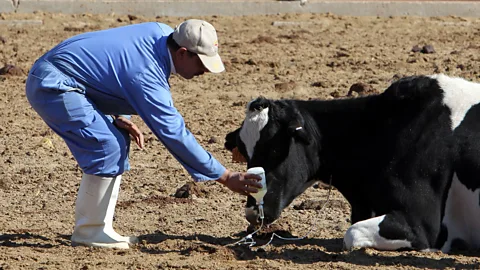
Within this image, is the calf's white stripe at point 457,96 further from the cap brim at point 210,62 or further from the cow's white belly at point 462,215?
→ the cap brim at point 210,62

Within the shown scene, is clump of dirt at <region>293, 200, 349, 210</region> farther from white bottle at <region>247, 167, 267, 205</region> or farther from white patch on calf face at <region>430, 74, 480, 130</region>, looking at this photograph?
white patch on calf face at <region>430, 74, 480, 130</region>

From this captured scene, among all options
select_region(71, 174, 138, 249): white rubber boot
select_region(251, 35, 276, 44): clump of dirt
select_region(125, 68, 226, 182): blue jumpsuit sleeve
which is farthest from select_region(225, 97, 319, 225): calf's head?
select_region(251, 35, 276, 44): clump of dirt

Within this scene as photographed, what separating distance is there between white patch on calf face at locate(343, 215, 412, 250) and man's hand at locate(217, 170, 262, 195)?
2.55 feet

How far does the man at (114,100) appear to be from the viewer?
637 cm

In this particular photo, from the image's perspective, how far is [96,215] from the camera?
22.5 ft

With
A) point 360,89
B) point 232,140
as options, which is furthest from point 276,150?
point 360,89

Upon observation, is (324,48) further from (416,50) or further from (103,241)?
(103,241)

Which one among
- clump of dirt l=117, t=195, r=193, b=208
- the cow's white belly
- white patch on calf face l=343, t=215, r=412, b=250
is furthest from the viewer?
clump of dirt l=117, t=195, r=193, b=208

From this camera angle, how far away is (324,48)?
13.9m

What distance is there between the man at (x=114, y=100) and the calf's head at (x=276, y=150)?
2.23 feet

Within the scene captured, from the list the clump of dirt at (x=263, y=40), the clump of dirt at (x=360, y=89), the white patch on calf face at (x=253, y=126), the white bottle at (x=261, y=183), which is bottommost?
the clump of dirt at (x=263, y=40)

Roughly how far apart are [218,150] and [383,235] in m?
3.13

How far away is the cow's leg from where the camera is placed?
6.80 meters

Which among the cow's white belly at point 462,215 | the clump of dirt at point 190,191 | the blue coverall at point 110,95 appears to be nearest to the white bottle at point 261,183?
the blue coverall at point 110,95
